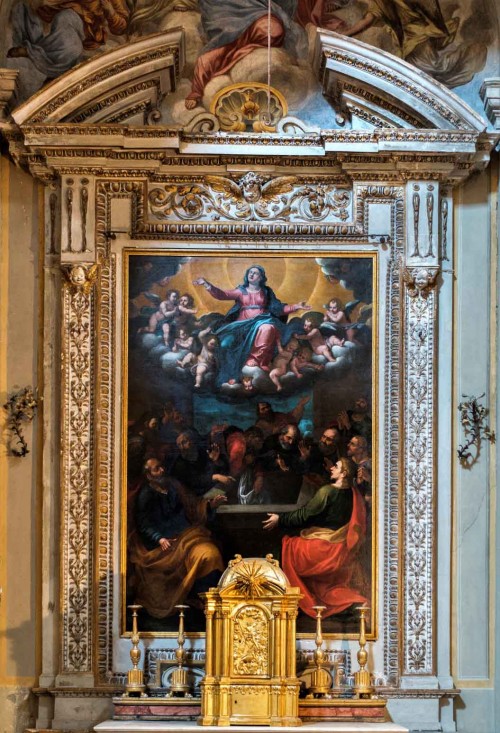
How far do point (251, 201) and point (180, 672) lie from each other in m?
3.78

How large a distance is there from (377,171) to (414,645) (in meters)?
3.76

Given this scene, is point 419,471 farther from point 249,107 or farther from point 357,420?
point 249,107

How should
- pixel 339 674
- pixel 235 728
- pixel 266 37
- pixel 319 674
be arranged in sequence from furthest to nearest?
1. pixel 266 37
2. pixel 339 674
3. pixel 319 674
4. pixel 235 728

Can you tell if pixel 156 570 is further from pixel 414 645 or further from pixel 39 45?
pixel 39 45

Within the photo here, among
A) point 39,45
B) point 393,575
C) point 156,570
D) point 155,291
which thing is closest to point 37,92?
point 39,45

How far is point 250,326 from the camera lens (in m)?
14.2

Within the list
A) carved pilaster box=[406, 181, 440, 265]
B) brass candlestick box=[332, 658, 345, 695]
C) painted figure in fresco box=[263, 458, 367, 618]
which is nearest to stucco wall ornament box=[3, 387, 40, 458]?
painted figure in fresco box=[263, 458, 367, 618]

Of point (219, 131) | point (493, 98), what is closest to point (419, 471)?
point (493, 98)

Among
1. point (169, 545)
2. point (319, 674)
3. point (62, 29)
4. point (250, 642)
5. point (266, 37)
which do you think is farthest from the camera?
point (266, 37)

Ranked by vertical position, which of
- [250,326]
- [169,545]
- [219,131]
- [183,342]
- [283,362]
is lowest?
[169,545]

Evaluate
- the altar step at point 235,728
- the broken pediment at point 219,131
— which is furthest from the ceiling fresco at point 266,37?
the altar step at point 235,728

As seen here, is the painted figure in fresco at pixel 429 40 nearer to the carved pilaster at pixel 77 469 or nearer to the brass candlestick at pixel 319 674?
the carved pilaster at pixel 77 469

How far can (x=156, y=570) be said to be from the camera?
14.0 metres

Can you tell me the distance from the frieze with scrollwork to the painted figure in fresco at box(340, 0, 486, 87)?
1.28 meters
